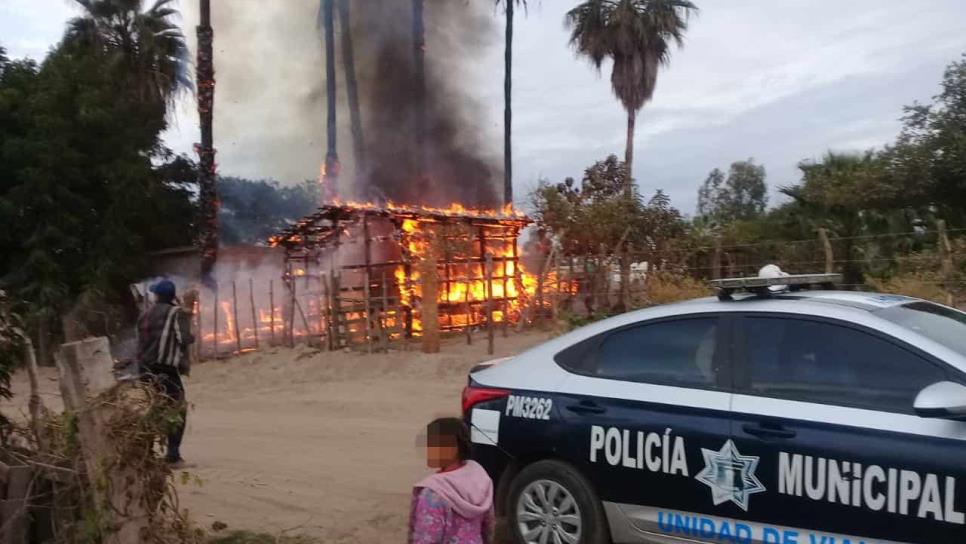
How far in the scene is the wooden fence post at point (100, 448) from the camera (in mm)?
4090

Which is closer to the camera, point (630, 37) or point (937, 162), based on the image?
point (937, 162)

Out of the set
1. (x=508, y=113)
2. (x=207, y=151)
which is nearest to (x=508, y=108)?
(x=508, y=113)

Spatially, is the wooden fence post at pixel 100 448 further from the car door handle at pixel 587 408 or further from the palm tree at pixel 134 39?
the palm tree at pixel 134 39

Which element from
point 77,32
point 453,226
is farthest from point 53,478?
point 77,32

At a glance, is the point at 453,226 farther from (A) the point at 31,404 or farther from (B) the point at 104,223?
(A) the point at 31,404

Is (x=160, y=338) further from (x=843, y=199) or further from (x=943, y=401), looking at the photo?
(x=843, y=199)

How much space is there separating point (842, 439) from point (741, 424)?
464 mm

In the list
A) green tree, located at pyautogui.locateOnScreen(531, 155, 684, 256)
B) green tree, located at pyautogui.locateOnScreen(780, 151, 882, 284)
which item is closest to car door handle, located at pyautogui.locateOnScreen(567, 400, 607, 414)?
green tree, located at pyautogui.locateOnScreen(780, 151, 882, 284)

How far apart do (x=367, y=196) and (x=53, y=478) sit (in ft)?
81.3

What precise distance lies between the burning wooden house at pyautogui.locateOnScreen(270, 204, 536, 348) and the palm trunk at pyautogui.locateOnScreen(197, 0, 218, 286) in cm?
278

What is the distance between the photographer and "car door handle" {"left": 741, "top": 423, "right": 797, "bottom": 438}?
3.91 meters

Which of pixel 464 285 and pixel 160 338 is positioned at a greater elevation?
pixel 160 338

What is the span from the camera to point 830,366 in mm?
3994

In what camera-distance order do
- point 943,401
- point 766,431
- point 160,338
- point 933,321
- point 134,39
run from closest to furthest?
point 943,401
point 766,431
point 933,321
point 160,338
point 134,39
